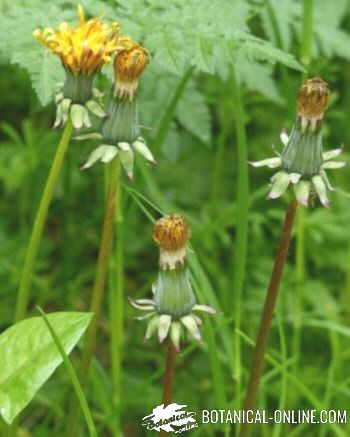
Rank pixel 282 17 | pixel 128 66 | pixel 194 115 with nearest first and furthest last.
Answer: pixel 128 66, pixel 194 115, pixel 282 17

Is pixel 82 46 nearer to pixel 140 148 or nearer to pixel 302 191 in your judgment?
pixel 140 148

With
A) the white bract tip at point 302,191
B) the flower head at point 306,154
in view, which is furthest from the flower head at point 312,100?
the white bract tip at point 302,191

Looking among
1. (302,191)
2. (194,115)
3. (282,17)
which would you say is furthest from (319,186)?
(282,17)

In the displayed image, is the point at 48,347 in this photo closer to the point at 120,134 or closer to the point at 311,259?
the point at 120,134

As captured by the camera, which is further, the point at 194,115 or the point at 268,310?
the point at 194,115

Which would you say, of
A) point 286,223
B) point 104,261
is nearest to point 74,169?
point 104,261

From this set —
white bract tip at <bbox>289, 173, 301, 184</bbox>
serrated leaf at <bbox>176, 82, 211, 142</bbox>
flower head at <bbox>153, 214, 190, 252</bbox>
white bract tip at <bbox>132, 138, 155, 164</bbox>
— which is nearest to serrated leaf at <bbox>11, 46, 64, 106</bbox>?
white bract tip at <bbox>132, 138, 155, 164</bbox>

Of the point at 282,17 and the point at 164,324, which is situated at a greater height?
the point at 282,17
